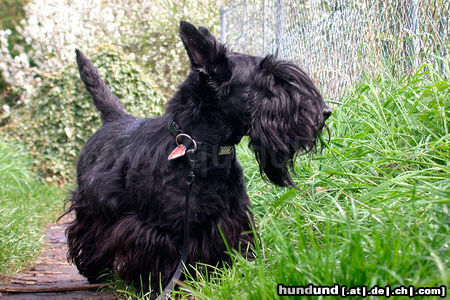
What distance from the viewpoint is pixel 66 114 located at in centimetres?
647

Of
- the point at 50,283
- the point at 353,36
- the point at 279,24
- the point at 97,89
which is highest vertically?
the point at 279,24

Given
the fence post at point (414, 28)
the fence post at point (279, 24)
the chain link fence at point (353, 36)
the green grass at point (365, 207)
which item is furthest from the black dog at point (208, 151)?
the fence post at point (279, 24)

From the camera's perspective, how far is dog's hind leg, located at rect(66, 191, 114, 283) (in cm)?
283

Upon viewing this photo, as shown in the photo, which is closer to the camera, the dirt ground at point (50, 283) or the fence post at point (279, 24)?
the dirt ground at point (50, 283)

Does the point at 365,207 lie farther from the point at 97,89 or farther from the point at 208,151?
the point at 97,89

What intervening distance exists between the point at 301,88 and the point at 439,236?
1.02m

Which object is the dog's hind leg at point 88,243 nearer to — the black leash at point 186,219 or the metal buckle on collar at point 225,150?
the black leash at point 186,219

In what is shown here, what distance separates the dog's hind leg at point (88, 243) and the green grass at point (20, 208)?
1.21 feet

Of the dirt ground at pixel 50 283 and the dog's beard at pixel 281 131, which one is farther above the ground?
the dog's beard at pixel 281 131

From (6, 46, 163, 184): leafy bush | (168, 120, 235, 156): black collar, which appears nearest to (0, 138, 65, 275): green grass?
(6, 46, 163, 184): leafy bush

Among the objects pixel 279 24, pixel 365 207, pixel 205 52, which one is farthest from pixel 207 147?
pixel 279 24

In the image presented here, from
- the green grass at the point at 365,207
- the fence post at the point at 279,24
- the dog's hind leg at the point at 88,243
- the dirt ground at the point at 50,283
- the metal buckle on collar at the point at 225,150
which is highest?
the fence post at the point at 279,24

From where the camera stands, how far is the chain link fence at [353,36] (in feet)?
10.8

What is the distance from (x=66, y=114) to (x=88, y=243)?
3.87 m
